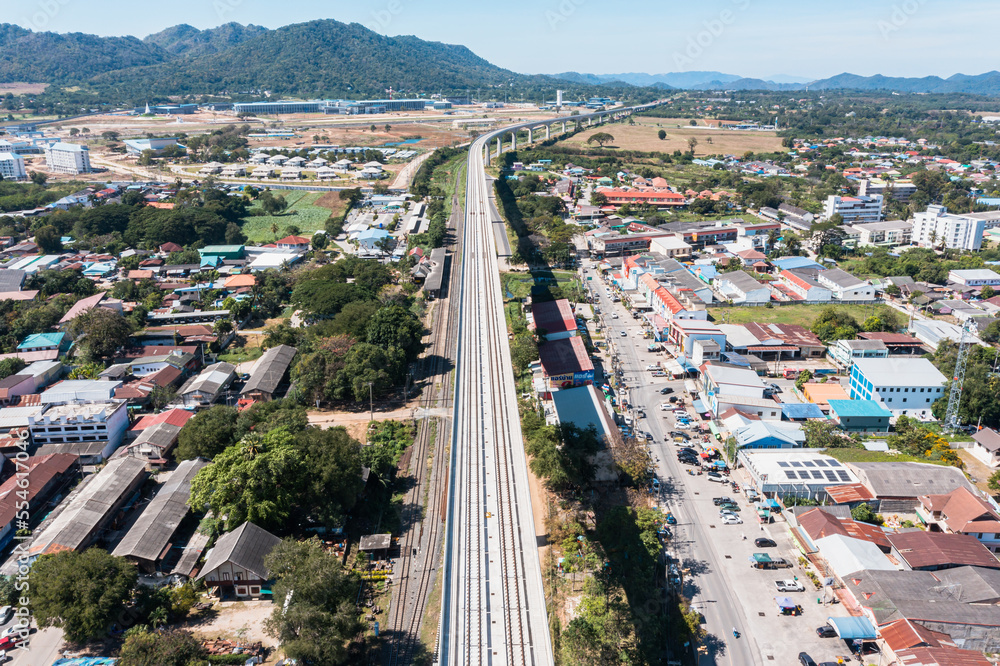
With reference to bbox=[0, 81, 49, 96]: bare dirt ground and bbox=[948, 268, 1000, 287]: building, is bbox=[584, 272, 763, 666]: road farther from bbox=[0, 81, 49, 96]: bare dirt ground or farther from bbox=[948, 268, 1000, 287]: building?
bbox=[0, 81, 49, 96]: bare dirt ground

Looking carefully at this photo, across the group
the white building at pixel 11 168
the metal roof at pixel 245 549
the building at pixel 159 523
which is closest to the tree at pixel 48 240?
the white building at pixel 11 168

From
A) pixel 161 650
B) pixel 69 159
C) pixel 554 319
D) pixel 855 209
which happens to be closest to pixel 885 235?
pixel 855 209

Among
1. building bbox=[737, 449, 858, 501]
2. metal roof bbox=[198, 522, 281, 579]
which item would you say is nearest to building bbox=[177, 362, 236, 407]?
metal roof bbox=[198, 522, 281, 579]

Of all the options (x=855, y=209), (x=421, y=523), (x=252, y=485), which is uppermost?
(x=855, y=209)

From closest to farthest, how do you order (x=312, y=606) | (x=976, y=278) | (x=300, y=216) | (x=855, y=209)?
(x=312, y=606)
(x=976, y=278)
(x=855, y=209)
(x=300, y=216)

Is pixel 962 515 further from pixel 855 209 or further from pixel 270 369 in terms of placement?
pixel 855 209

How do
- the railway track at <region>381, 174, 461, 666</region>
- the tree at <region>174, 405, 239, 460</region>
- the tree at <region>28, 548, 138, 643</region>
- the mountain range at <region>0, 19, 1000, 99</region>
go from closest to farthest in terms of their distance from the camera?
the tree at <region>28, 548, 138, 643</region>, the railway track at <region>381, 174, 461, 666</region>, the tree at <region>174, 405, 239, 460</region>, the mountain range at <region>0, 19, 1000, 99</region>

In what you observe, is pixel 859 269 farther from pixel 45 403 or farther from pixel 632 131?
pixel 632 131
